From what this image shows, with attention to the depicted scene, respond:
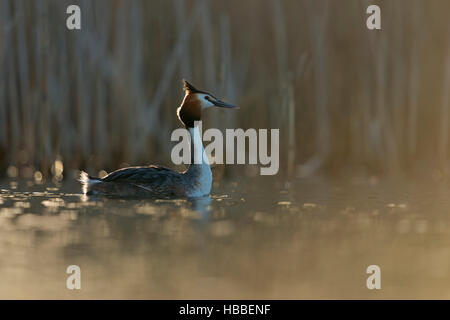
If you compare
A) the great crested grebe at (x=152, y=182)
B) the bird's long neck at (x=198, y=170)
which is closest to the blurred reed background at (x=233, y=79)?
the bird's long neck at (x=198, y=170)

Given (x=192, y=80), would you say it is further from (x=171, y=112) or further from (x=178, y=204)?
(x=178, y=204)

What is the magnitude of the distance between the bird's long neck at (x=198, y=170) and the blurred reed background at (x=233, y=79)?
1.17 meters

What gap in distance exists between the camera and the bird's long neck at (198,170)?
804cm

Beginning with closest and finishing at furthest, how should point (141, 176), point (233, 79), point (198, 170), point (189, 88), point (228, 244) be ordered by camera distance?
point (228, 244) → point (141, 176) → point (198, 170) → point (189, 88) → point (233, 79)

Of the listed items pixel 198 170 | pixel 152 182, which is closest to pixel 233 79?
pixel 198 170

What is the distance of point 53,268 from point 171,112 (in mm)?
5505

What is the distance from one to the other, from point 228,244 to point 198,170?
273 cm

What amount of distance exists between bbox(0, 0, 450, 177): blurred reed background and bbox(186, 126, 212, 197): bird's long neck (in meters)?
1.17

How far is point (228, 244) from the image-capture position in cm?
549

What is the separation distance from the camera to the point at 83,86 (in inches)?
374

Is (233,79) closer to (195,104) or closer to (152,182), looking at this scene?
(195,104)

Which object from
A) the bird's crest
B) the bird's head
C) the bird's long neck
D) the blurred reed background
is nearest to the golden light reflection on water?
the bird's long neck

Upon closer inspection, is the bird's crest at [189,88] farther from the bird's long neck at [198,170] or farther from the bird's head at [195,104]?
the bird's long neck at [198,170]
